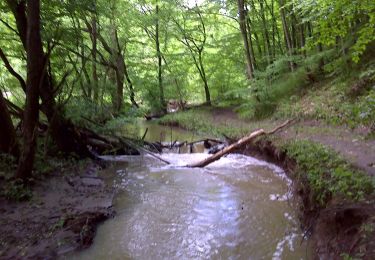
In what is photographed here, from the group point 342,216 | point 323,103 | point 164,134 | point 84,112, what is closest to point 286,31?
point 323,103

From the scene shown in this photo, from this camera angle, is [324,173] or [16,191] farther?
[16,191]

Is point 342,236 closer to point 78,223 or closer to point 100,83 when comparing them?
point 78,223

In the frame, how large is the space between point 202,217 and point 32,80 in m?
3.98

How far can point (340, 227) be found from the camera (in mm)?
4406

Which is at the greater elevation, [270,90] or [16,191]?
[270,90]

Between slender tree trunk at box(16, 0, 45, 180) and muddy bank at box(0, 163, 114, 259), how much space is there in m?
0.79

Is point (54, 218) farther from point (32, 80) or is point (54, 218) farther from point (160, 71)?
point (160, 71)

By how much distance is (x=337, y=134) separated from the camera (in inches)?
372

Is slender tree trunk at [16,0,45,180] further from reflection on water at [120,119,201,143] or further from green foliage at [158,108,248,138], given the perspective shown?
reflection on water at [120,119,201,143]

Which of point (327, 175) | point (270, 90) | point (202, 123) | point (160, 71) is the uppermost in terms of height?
point (160, 71)

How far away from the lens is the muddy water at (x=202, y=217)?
502 centimetres

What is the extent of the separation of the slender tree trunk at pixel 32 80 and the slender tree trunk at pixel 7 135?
3.72 ft

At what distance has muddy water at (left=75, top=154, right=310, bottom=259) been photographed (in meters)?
5.02

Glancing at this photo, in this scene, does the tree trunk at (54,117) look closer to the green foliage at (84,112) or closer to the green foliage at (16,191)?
the green foliage at (84,112)
